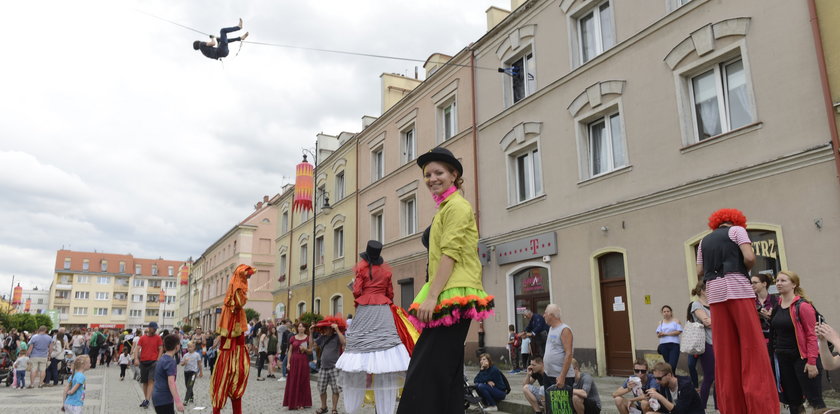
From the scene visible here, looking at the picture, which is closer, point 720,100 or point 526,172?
point 720,100

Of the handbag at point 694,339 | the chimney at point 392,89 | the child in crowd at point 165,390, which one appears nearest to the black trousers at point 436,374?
the child in crowd at point 165,390

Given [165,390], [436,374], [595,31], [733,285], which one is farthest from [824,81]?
[165,390]

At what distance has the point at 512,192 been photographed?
1769 cm

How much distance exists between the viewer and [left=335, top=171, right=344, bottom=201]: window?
31075mm

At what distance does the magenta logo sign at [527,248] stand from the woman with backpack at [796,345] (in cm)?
912

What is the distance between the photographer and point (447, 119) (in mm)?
22109

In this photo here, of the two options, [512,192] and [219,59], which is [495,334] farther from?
[219,59]

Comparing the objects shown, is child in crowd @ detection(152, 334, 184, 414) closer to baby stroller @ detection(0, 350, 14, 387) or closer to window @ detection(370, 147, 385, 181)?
baby stroller @ detection(0, 350, 14, 387)

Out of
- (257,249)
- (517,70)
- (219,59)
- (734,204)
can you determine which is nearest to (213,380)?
(219,59)

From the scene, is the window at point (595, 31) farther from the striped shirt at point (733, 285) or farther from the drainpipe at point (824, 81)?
the striped shirt at point (733, 285)

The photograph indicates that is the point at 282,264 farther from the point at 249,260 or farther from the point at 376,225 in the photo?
the point at 249,260

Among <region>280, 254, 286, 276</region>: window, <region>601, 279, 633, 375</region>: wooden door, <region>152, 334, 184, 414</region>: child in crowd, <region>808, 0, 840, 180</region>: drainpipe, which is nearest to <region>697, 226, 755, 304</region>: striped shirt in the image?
<region>808, 0, 840, 180</region>: drainpipe

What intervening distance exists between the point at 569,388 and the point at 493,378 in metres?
2.59

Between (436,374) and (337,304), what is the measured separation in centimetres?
2645
